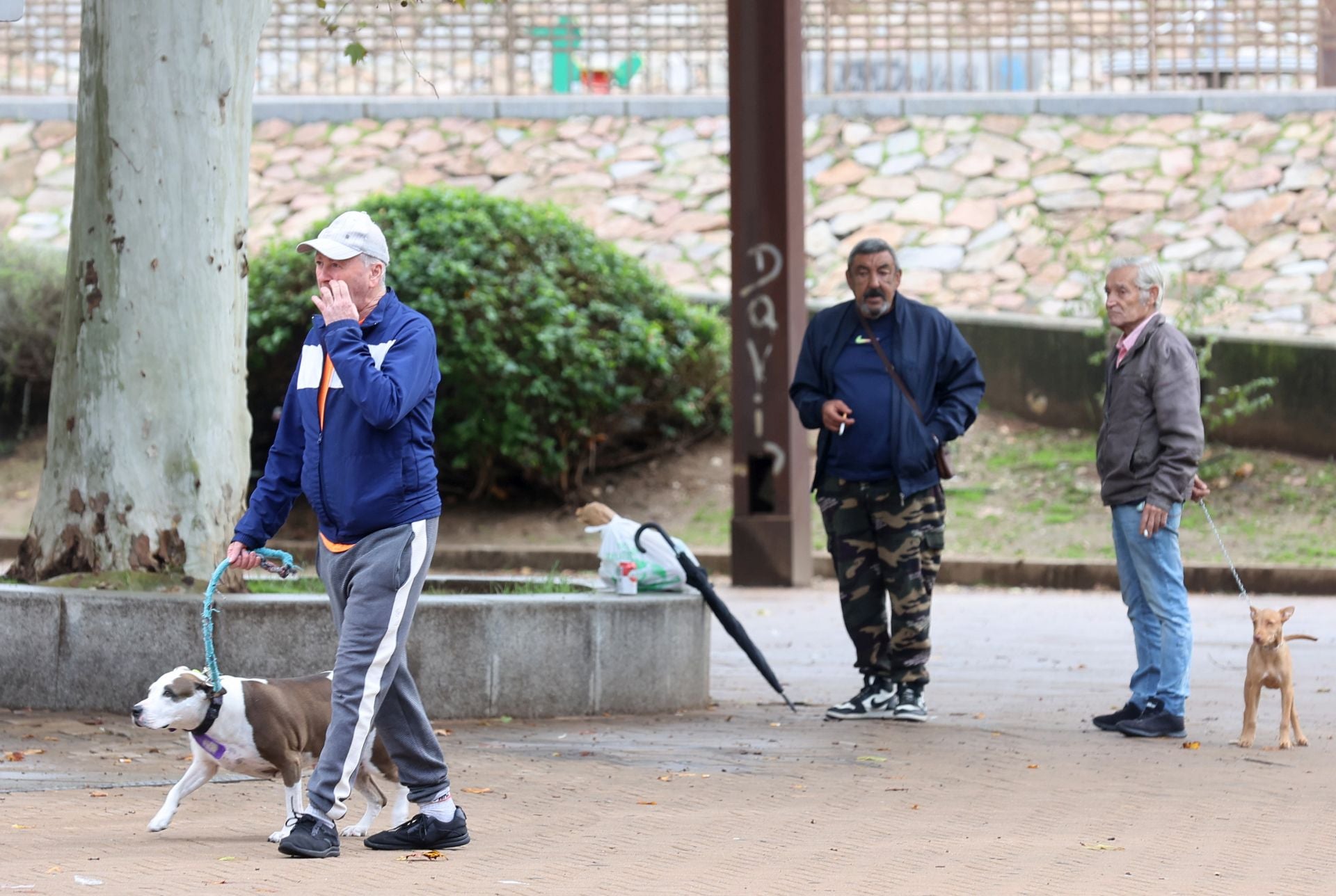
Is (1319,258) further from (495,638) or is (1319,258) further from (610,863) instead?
(610,863)

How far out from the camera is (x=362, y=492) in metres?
5.17

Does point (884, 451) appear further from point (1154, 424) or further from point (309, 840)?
point (309, 840)

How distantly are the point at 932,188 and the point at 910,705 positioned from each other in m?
14.7

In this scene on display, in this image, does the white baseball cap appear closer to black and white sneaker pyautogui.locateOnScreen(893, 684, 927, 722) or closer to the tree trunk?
the tree trunk

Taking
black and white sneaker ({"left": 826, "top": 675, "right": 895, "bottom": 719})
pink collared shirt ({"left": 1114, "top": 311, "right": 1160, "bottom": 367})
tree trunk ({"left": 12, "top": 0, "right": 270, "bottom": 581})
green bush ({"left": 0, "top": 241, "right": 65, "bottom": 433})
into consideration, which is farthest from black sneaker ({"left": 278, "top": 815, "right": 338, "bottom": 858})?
green bush ({"left": 0, "top": 241, "right": 65, "bottom": 433})

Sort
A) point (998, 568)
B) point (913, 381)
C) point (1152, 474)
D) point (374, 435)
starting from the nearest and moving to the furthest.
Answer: point (374, 435)
point (1152, 474)
point (913, 381)
point (998, 568)

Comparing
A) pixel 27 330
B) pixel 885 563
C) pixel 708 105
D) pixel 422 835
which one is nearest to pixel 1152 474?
pixel 885 563

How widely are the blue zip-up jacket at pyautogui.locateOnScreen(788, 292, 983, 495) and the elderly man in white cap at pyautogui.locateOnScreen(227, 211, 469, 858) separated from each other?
9.56 feet

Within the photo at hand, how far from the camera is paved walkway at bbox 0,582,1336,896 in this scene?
16.5 ft

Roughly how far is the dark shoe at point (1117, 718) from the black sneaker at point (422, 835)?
3376 millimetres

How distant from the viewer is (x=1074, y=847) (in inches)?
217

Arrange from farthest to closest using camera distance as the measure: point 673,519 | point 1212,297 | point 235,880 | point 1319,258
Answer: point 1319,258 → point 1212,297 → point 673,519 → point 235,880

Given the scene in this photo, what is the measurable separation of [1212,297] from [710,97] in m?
7.89

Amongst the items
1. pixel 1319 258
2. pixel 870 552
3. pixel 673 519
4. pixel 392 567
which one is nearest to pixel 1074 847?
pixel 392 567
